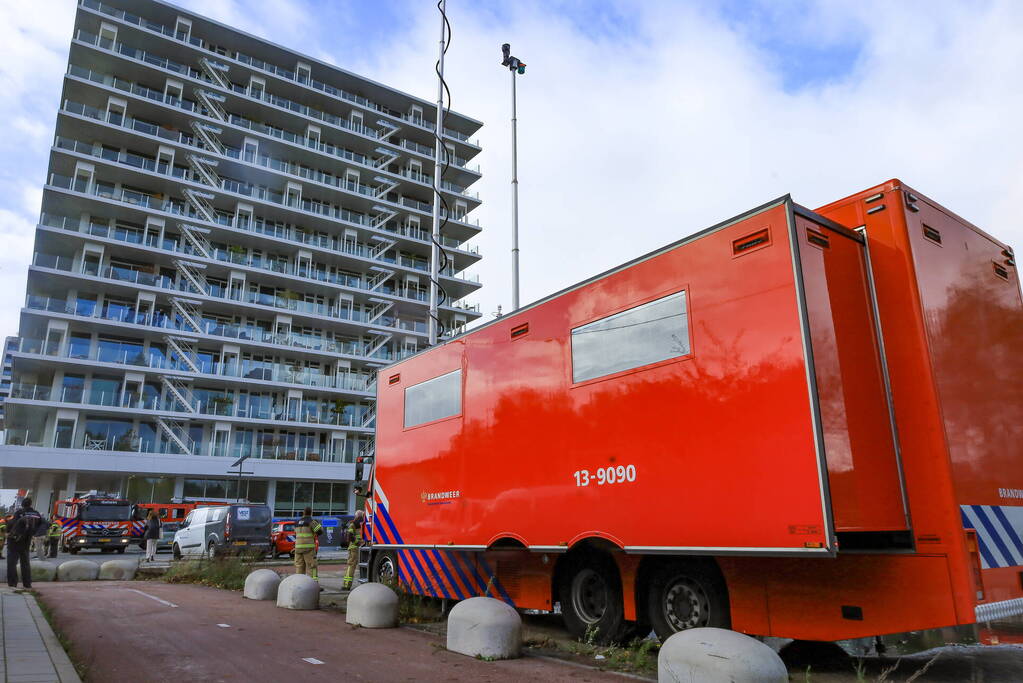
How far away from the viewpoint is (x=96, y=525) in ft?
86.9

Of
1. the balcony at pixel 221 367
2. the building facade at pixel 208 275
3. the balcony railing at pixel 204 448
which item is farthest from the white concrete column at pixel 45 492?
the balcony at pixel 221 367

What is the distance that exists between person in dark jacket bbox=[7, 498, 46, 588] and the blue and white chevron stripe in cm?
1424

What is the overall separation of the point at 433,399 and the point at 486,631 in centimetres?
392

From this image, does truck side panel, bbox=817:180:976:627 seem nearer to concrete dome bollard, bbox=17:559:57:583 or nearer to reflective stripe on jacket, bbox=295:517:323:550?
reflective stripe on jacket, bbox=295:517:323:550

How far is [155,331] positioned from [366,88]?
2605 cm

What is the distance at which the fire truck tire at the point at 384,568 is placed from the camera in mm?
10727

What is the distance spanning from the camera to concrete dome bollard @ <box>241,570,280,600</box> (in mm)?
11547

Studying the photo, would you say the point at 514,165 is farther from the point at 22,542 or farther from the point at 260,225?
the point at 260,225

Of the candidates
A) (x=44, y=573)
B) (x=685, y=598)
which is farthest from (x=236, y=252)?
(x=685, y=598)

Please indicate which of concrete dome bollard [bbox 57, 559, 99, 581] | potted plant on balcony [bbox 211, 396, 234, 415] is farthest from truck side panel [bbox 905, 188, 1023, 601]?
potted plant on balcony [bbox 211, 396, 234, 415]

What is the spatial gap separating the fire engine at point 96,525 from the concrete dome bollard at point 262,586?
18449 mm

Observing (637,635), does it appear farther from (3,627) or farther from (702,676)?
(3,627)

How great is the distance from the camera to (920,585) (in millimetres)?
5191

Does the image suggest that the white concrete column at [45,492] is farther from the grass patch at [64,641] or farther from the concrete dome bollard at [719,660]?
the concrete dome bollard at [719,660]
